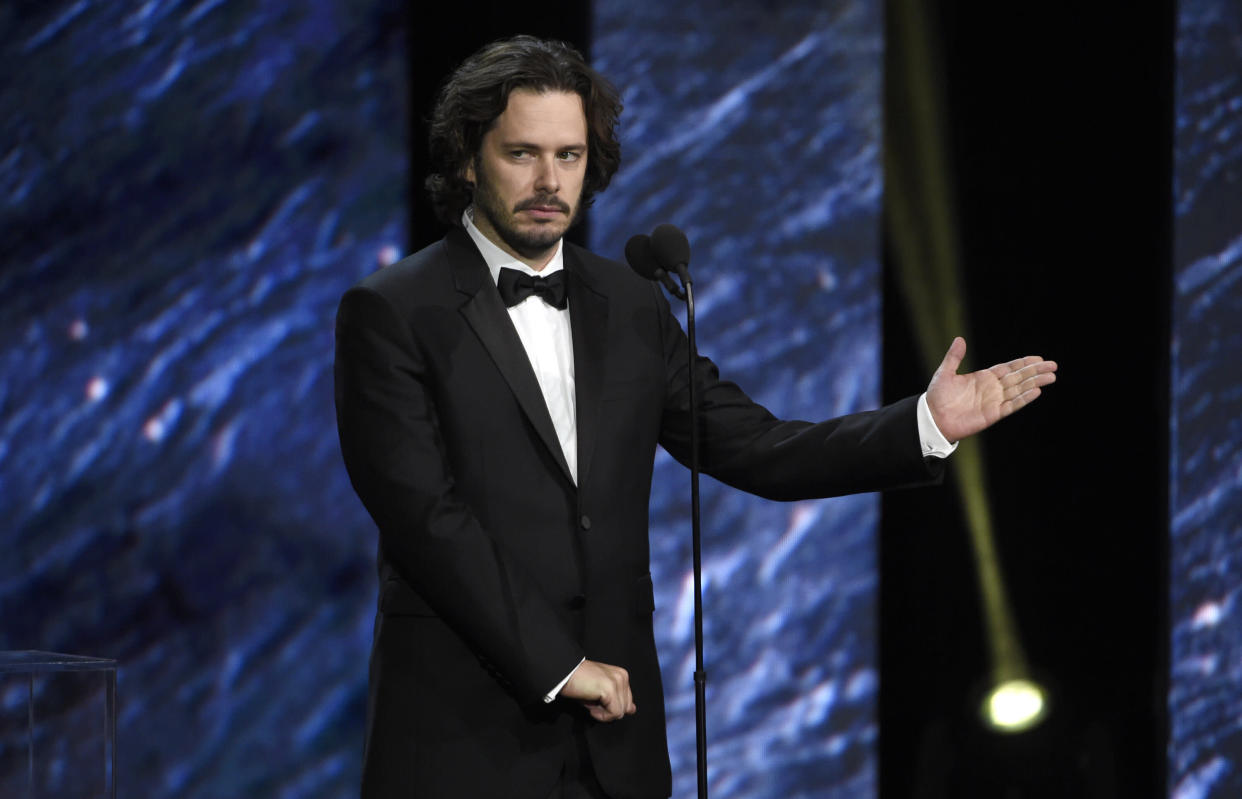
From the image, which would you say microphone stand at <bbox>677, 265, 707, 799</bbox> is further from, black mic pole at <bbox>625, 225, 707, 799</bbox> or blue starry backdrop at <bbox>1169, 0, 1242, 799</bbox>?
blue starry backdrop at <bbox>1169, 0, 1242, 799</bbox>

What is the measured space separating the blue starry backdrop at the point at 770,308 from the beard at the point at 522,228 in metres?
1.23

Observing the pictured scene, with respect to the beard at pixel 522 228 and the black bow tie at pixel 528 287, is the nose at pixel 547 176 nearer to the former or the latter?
the beard at pixel 522 228

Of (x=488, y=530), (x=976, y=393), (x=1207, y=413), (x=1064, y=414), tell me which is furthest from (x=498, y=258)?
(x=1207, y=413)

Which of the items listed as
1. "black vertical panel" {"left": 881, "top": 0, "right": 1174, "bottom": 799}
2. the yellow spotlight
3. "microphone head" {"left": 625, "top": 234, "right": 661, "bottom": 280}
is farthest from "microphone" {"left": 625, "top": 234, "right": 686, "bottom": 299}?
the yellow spotlight

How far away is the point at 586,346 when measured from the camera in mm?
1916

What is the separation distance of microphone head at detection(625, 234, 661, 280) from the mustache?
12 centimetres

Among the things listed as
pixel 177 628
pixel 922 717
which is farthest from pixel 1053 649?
pixel 177 628

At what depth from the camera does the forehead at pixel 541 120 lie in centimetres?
194

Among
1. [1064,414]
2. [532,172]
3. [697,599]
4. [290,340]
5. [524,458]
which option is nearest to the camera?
[697,599]

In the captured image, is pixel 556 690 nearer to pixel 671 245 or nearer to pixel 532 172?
pixel 671 245

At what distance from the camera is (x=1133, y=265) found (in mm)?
3088

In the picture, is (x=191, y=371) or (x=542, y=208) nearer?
(x=542, y=208)

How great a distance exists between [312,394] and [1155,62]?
2128 mm

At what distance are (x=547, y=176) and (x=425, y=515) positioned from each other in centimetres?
52
